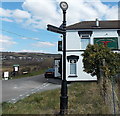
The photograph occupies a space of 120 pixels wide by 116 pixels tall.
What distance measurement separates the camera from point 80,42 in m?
16.8

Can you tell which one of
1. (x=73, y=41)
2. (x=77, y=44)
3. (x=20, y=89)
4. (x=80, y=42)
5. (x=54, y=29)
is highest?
(x=73, y=41)

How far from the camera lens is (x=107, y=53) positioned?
925cm

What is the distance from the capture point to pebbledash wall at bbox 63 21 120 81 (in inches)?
652

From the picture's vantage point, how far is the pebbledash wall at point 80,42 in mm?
16553

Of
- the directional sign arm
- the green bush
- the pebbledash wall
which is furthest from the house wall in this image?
the directional sign arm

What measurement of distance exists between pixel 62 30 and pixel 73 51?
11316mm

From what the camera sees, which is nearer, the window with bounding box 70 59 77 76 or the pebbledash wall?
the pebbledash wall

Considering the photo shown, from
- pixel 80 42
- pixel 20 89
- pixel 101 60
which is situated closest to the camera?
pixel 101 60

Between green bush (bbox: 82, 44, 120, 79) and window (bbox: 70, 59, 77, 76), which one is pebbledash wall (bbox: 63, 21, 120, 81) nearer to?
window (bbox: 70, 59, 77, 76)

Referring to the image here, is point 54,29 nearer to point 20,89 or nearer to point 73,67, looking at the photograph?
point 20,89

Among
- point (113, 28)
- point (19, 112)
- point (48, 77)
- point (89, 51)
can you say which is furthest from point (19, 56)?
point (19, 112)

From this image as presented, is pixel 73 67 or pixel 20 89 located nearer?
pixel 20 89

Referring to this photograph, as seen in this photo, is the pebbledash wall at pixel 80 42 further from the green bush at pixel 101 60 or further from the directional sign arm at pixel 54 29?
the directional sign arm at pixel 54 29

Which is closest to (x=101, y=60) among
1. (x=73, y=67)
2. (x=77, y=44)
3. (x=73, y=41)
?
(x=73, y=67)
